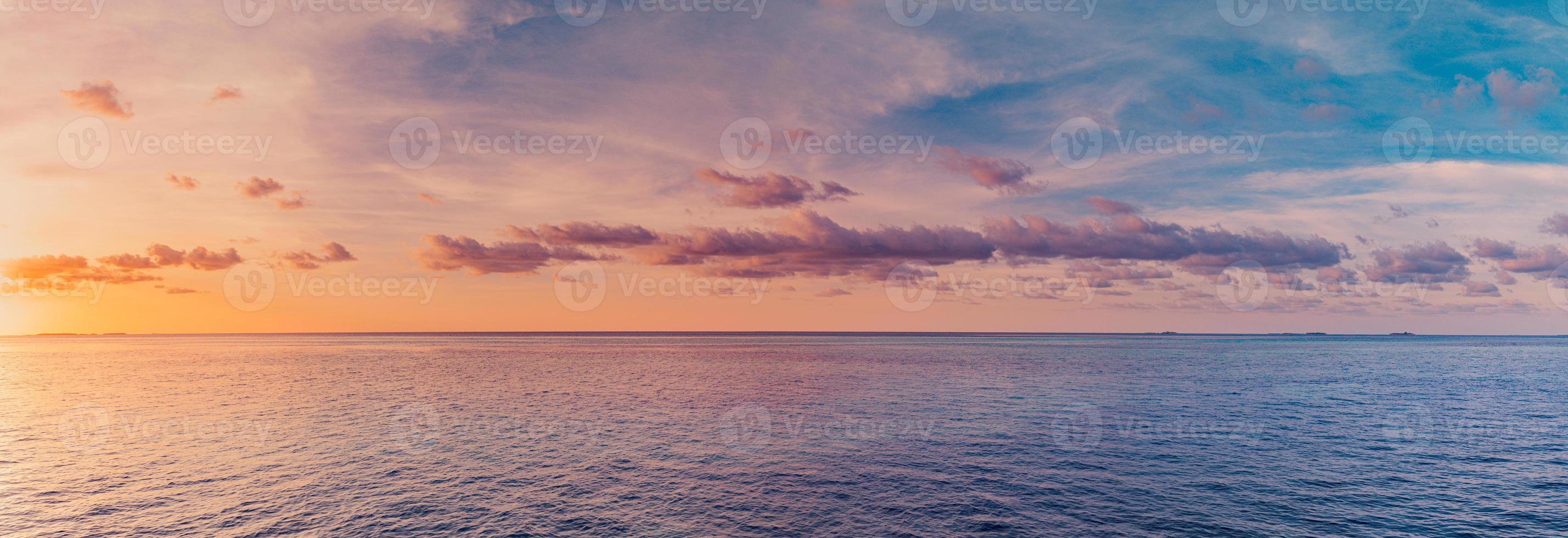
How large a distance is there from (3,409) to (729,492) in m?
97.4

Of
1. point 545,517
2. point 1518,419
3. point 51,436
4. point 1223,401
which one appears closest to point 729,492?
point 545,517

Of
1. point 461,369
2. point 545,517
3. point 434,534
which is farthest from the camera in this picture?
point 461,369

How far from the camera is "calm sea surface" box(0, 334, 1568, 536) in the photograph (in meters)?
35.1

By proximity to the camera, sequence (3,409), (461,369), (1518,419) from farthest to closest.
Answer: (461,369) < (3,409) < (1518,419)

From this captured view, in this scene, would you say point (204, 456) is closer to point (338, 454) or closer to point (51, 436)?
point (338, 454)

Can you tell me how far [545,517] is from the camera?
35438 mm

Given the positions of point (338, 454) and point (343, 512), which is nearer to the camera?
point (343, 512)

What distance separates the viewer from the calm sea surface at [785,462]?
115 ft

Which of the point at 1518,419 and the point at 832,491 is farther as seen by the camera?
the point at 1518,419

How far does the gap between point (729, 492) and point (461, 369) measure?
128628 millimetres

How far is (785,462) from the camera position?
48844 mm

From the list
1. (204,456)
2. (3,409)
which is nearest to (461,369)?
(3,409)

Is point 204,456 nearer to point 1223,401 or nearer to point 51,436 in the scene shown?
point 51,436

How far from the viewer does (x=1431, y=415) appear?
7138 cm
